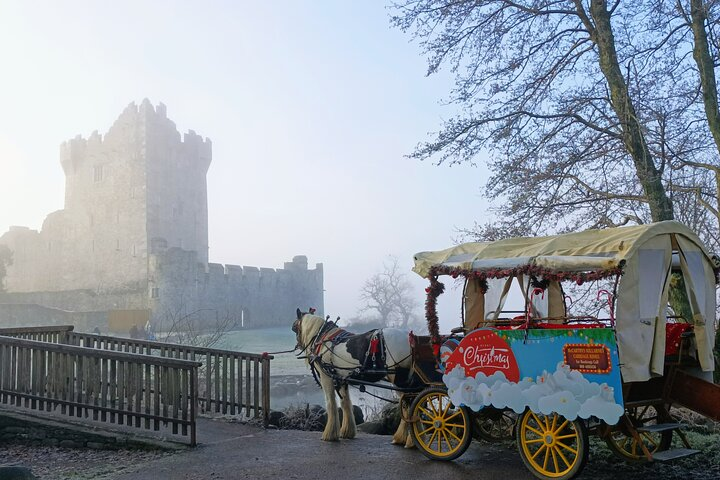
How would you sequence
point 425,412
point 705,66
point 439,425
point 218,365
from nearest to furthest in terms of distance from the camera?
point 439,425
point 425,412
point 705,66
point 218,365

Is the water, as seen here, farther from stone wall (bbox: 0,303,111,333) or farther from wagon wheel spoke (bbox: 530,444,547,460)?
stone wall (bbox: 0,303,111,333)

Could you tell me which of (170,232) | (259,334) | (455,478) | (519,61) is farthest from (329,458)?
(170,232)

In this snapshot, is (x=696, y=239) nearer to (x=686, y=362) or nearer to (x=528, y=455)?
(x=686, y=362)

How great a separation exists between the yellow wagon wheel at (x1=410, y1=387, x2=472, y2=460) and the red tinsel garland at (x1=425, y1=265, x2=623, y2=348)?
64 centimetres

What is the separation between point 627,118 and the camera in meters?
10.7

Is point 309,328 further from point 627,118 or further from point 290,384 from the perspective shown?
point 290,384

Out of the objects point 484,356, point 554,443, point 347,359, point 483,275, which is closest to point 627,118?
point 483,275

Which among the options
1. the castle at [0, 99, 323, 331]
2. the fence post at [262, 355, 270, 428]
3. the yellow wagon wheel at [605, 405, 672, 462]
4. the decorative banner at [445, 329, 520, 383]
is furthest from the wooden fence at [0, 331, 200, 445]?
the castle at [0, 99, 323, 331]

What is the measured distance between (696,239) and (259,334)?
4438 centimetres

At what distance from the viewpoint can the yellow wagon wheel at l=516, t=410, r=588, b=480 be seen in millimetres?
6070

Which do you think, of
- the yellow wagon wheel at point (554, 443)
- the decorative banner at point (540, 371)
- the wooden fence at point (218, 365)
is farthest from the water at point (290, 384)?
the yellow wagon wheel at point (554, 443)

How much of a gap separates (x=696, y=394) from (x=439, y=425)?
9.01ft

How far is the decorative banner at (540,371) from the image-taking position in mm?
5824

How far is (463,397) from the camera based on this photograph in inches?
274
